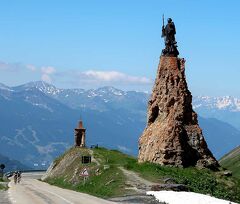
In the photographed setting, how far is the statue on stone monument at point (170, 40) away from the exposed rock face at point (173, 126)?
0.96 metres

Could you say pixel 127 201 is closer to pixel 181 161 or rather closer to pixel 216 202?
pixel 216 202

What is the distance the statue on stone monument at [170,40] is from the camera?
77.9 m

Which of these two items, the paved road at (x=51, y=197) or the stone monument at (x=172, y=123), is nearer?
the paved road at (x=51, y=197)

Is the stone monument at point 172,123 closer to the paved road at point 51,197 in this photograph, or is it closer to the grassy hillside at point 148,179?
the grassy hillside at point 148,179

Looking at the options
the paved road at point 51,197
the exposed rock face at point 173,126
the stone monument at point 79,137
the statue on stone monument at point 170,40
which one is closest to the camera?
the paved road at point 51,197

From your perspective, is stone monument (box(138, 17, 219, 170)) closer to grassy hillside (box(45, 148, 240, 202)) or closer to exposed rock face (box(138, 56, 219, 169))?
exposed rock face (box(138, 56, 219, 169))

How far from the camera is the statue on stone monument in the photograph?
77875 millimetres

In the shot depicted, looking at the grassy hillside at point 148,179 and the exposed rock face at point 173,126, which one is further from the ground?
the exposed rock face at point 173,126

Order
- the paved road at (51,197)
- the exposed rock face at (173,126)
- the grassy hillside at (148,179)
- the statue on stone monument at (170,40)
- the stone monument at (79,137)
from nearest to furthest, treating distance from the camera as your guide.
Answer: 1. the paved road at (51,197)
2. the grassy hillside at (148,179)
3. the exposed rock face at (173,126)
4. the statue on stone monument at (170,40)
5. the stone monument at (79,137)

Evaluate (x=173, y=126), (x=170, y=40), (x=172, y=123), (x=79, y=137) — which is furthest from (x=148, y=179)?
(x=79, y=137)

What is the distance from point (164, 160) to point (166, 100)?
8.99 metres

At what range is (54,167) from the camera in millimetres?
106625

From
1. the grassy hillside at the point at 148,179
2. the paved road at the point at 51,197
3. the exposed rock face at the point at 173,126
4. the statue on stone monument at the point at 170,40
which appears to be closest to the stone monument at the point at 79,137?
the grassy hillside at the point at 148,179

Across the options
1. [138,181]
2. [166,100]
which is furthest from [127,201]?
[166,100]
